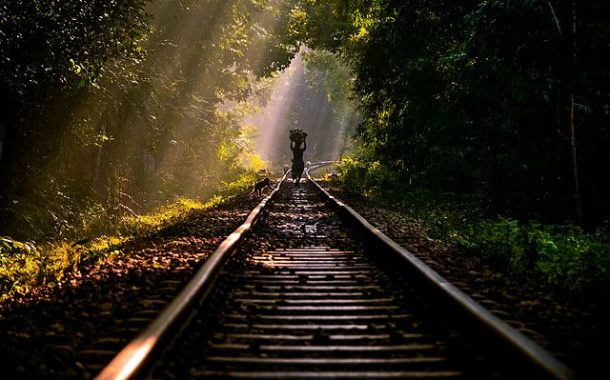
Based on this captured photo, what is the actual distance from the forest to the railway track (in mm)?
1975

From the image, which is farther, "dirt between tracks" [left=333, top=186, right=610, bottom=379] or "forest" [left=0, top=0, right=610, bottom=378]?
"forest" [left=0, top=0, right=610, bottom=378]

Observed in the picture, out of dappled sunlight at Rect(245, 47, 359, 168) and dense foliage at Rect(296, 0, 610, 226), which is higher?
dappled sunlight at Rect(245, 47, 359, 168)

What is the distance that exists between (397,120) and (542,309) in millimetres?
14670

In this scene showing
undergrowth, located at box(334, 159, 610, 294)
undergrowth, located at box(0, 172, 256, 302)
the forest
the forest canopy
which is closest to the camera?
undergrowth, located at box(334, 159, 610, 294)

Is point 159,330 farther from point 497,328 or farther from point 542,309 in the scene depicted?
point 542,309

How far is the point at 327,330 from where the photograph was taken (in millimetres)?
3641

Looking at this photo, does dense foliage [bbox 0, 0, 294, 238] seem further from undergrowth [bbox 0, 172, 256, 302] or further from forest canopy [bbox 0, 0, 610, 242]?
undergrowth [bbox 0, 172, 256, 302]

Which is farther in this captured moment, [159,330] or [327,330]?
[327,330]

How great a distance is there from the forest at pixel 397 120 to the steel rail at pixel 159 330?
96.5 inches

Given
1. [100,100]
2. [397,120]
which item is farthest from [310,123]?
[100,100]

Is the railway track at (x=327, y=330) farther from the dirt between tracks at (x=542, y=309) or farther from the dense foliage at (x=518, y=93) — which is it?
the dense foliage at (x=518, y=93)

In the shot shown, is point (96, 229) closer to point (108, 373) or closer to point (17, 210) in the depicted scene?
point (17, 210)

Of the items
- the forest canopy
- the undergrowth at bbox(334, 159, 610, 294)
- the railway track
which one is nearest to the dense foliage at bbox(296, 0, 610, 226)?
the forest canopy

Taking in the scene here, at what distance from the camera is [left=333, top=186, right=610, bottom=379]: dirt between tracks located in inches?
125
